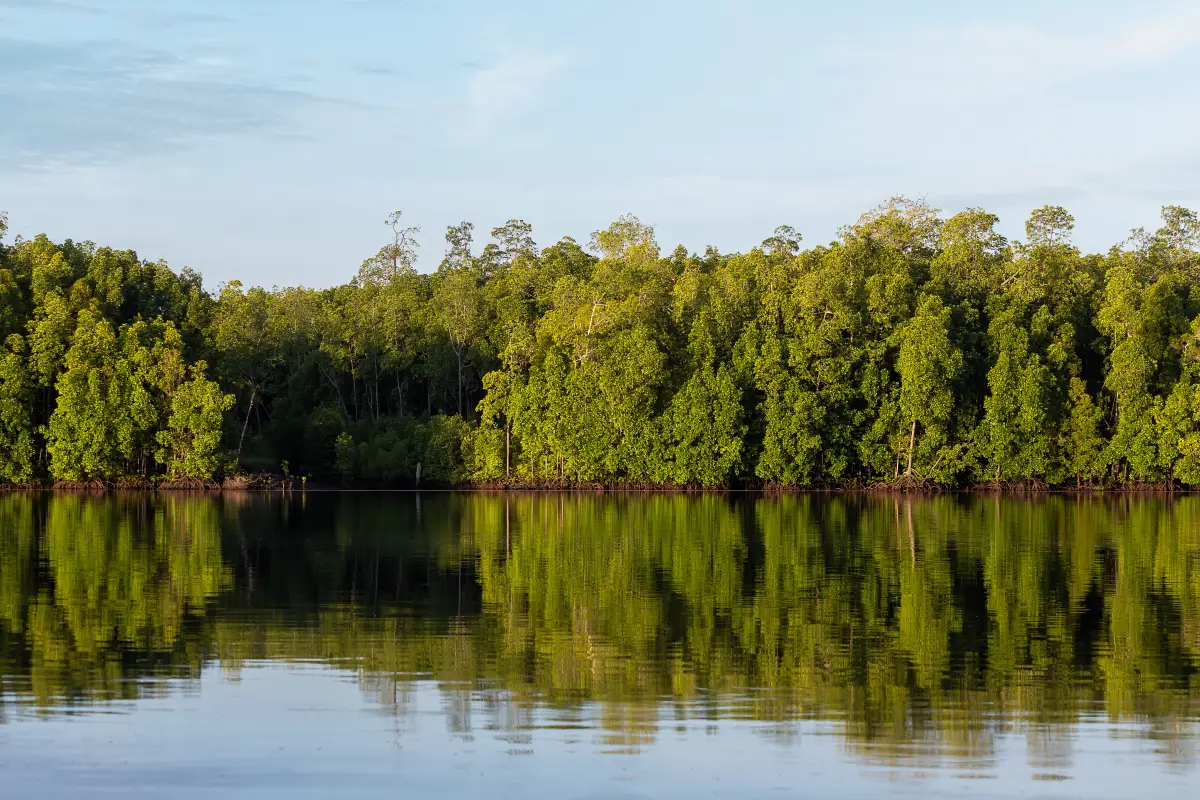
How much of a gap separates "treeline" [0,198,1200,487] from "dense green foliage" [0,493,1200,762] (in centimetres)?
2956

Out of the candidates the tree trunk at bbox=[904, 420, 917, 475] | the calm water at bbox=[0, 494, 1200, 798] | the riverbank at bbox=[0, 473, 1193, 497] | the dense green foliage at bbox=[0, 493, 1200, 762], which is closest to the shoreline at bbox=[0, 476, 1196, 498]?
the riverbank at bbox=[0, 473, 1193, 497]

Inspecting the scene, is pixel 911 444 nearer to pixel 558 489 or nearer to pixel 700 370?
pixel 700 370

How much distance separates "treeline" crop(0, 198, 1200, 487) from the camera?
227 ft

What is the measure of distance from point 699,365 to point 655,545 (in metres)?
38.9

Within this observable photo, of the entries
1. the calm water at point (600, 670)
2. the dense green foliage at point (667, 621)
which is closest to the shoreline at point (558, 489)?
the dense green foliage at point (667, 621)

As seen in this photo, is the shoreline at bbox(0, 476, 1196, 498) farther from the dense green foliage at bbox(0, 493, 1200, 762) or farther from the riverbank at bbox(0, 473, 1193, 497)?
the dense green foliage at bbox(0, 493, 1200, 762)

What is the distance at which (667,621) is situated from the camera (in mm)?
20688

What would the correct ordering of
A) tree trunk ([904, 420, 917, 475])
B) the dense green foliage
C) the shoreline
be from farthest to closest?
1. tree trunk ([904, 420, 917, 475])
2. the shoreline
3. the dense green foliage

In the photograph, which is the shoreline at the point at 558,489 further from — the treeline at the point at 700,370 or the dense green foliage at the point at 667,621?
the dense green foliage at the point at 667,621

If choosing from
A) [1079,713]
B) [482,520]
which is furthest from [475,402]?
[1079,713]

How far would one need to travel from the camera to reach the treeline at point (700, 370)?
6925 centimetres

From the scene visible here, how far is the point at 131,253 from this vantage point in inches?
3071

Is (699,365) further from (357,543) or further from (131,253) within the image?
(357,543)

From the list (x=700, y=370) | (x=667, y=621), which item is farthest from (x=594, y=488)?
(x=667, y=621)
